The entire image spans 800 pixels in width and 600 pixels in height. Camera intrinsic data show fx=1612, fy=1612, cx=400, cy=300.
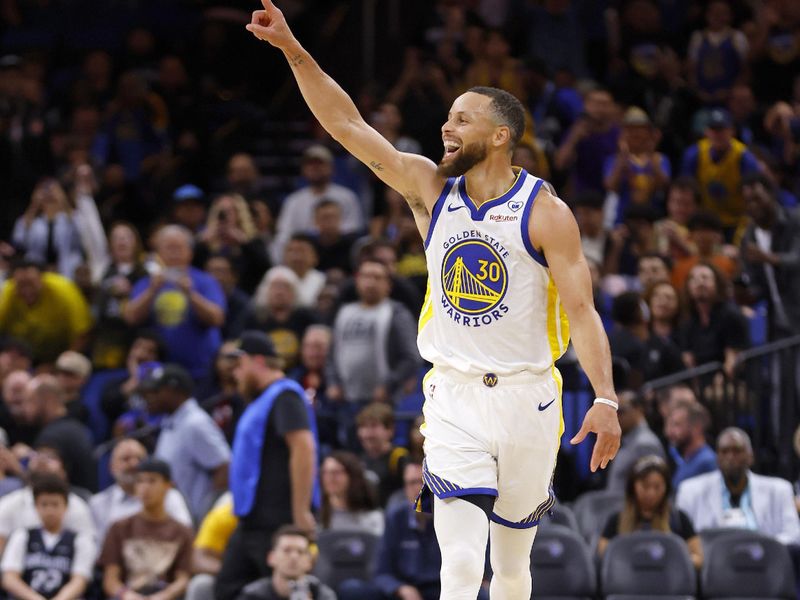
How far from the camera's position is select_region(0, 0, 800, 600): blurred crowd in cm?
1081

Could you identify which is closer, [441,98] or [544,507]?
[544,507]

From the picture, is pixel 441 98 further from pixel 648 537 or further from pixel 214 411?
pixel 648 537

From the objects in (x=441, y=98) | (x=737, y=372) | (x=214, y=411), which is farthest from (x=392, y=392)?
(x=441, y=98)

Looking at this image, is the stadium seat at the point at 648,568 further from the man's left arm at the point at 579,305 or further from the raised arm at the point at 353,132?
the raised arm at the point at 353,132

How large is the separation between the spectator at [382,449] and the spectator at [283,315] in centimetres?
147

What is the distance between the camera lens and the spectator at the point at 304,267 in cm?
1328

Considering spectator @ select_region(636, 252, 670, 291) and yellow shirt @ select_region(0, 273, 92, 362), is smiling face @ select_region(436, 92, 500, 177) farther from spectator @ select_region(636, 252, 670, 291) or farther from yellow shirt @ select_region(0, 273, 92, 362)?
yellow shirt @ select_region(0, 273, 92, 362)

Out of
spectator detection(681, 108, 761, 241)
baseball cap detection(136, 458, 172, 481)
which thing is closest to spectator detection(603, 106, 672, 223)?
spectator detection(681, 108, 761, 241)

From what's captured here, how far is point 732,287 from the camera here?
478 inches

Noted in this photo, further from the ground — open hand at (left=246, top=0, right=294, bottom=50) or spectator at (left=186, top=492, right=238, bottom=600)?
open hand at (left=246, top=0, right=294, bottom=50)

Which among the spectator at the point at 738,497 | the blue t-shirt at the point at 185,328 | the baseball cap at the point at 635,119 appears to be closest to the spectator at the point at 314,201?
the blue t-shirt at the point at 185,328

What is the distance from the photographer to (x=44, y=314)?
13.8m

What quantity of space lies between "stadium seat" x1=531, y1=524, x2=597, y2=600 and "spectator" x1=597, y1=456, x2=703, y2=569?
0.25m

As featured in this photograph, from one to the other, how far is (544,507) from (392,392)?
5.84m
